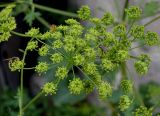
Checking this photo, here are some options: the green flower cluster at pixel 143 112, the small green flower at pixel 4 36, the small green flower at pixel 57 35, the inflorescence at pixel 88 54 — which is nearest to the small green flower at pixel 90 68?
the inflorescence at pixel 88 54

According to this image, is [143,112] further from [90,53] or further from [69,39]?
[69,39]

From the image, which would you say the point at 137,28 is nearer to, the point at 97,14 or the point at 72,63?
the point at 72,63

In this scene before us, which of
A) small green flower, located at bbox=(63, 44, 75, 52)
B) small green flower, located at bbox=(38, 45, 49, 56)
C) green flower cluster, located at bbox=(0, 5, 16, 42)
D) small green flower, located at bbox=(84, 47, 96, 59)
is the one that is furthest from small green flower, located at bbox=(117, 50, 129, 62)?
green flower cluster, located at bbox=(0, 5, 16, 42)


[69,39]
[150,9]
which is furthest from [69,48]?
[150,9]

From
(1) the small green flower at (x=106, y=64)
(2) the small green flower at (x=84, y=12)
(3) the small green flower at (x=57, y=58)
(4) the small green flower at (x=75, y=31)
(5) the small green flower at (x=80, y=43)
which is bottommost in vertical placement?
(1) the small green flower at (x=106, y=64)

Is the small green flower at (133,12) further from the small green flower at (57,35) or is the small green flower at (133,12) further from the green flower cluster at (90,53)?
the small green flower at (57,35)

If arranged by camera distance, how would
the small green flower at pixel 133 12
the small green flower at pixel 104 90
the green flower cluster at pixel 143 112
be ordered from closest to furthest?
the small green flower at pixel 104 90, the green flower cluster at pixel 143 112, the small green flower at pixel 133 12

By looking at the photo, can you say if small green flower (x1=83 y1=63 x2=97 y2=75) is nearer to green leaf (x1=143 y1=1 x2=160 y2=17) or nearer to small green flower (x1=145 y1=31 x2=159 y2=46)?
small green flower (x1=145 y1=31 x2=159 y2=46)

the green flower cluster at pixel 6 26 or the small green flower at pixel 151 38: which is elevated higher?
the green flower cluster at pixel 6 26

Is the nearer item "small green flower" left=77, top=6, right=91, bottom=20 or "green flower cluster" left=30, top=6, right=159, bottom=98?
"green flower cluster" left=30, top=6, right=159, bottom=98

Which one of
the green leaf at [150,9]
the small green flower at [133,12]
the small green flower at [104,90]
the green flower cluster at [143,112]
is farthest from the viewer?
the green leaf at [150,9]

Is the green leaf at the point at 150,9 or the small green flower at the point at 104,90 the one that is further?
the green leaf at the point at 150,9
